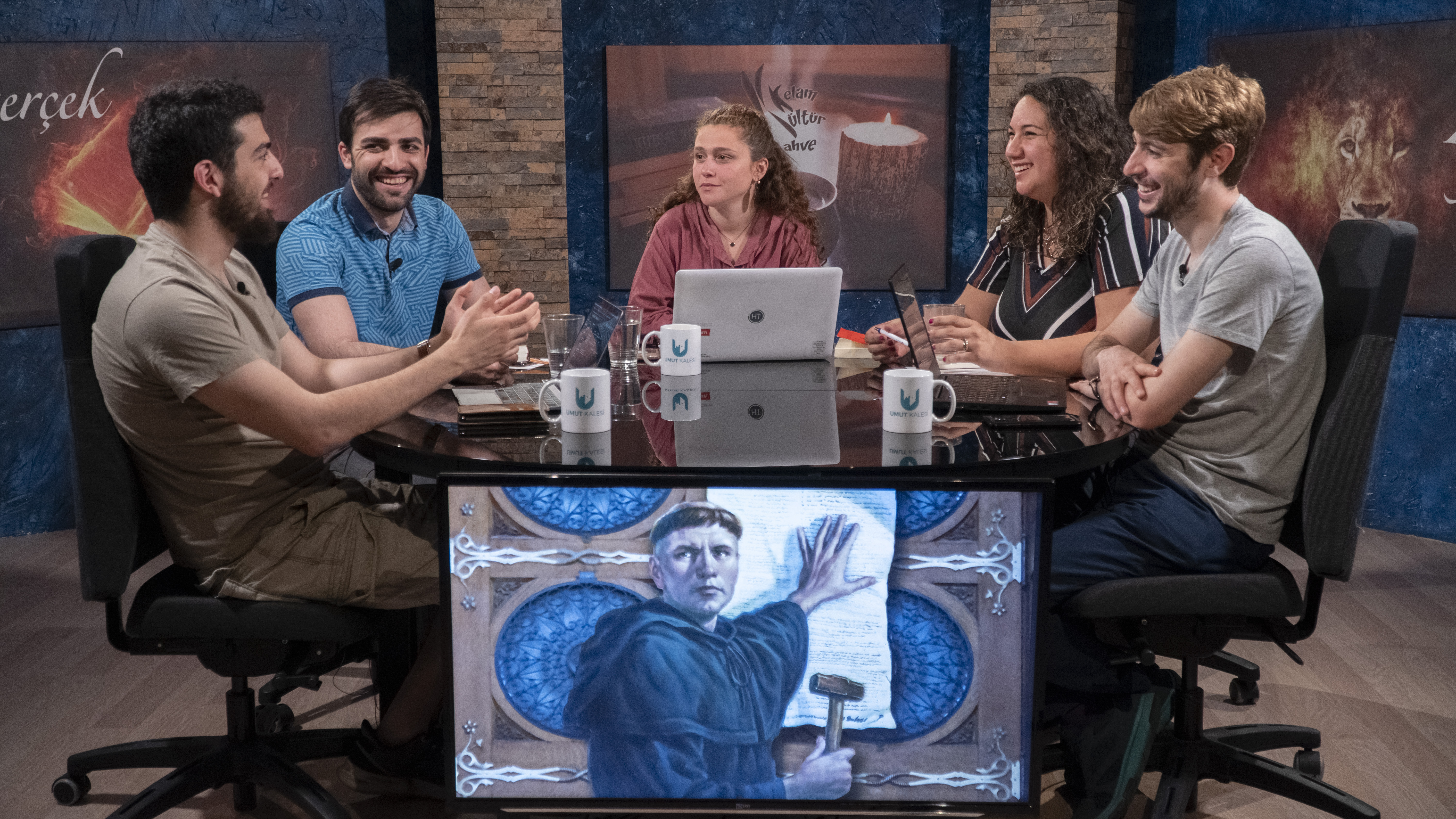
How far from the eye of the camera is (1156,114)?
7.02 ft

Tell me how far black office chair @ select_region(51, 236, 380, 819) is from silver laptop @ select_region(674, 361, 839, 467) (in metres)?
0.67

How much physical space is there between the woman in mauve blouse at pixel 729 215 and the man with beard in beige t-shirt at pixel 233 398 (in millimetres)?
1372

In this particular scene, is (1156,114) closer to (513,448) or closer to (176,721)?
(513,448)

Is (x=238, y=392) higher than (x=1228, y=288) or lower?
lower

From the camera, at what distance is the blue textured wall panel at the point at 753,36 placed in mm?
4926

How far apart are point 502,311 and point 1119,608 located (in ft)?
4.03

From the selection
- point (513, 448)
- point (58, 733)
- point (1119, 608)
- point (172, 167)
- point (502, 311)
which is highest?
point (172, 167)

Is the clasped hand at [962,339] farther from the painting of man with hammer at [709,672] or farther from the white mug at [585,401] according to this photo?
the painting of man with hammer at [709,672]

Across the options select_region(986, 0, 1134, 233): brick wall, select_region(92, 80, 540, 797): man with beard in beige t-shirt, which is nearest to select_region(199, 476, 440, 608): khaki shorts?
select_region(92, 80, 540, 797): man with beard in beige t-shirt

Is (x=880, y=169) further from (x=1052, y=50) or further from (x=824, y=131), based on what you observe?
(x=1052, y=50)

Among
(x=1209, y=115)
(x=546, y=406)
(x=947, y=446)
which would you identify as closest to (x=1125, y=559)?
(x=947, y=446)

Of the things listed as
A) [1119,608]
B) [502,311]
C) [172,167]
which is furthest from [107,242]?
[1119,608]

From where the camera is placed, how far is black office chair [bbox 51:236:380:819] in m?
1.94

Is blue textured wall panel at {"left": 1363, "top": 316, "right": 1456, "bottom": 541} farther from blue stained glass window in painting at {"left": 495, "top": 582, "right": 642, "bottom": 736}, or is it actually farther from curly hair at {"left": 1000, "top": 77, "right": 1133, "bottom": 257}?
blue stained glass window in painting at {"left": 495, "top": 582, "right": 642, "bottom": 736}
